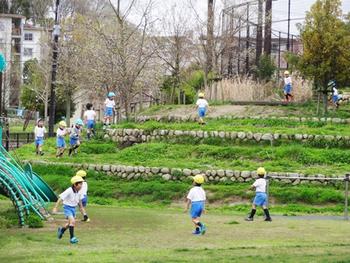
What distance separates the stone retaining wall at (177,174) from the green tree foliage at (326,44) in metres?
8.63

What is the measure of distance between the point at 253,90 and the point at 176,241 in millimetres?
24695

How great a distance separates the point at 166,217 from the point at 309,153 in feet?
30.1

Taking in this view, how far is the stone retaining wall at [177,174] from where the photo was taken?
88.5 feet

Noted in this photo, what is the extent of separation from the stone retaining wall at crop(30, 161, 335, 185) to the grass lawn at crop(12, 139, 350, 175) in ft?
1.30

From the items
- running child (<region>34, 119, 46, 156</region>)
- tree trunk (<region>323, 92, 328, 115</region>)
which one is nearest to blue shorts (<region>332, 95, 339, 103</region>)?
tree trunk (<region>323, 92, 328, 115</region>)

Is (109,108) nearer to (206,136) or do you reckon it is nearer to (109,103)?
(109,103)

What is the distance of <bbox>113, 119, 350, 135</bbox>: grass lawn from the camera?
103 feet

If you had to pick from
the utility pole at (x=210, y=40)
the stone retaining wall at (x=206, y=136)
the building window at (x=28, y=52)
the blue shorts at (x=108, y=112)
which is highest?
the building window at (x=28, y=52)

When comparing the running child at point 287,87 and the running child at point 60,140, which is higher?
the running child at point 287,87

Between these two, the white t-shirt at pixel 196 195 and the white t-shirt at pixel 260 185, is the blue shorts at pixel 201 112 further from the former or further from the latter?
the white t-shirt at pixel 196 195

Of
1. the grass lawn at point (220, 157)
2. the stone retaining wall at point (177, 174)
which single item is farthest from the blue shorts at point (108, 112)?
the stone retaining wall at point (177, 174)

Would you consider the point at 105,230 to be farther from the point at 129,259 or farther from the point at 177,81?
the point at 177,81

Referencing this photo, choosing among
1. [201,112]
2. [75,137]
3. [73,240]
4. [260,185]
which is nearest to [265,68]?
[201,112]

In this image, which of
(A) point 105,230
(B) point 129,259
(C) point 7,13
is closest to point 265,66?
(A) point 105,230
